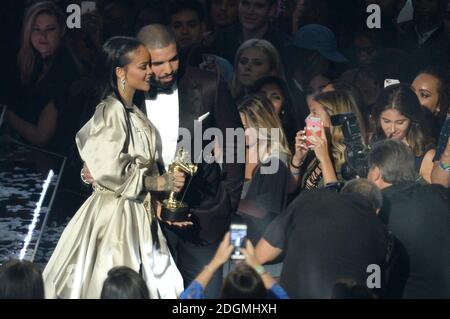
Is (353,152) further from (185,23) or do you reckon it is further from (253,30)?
(185,23)

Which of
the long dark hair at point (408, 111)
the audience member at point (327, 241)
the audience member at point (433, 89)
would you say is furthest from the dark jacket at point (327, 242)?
the audience member at point (433, 89)

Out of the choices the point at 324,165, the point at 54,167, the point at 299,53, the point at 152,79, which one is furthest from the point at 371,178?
the point at 54,167

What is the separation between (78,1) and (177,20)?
0.63 m

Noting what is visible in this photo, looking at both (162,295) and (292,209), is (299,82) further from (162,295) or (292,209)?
(162,295)

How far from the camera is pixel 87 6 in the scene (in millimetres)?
7996

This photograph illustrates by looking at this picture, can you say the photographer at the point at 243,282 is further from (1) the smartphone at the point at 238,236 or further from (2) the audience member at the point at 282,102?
(2) the audience member at the point at 282,102

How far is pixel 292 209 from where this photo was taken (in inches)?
287

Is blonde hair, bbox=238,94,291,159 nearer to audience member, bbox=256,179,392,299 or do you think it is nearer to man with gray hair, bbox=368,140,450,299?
man with gray hair, bbox=368,140,450,299

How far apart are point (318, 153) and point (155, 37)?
1.26 meters

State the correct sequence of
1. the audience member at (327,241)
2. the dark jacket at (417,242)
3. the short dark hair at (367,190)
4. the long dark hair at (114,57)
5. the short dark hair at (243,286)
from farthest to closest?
1. the dark jacket at (417,242)
2. the long dark hair at (114,57)
3. the short dark hair at (367,190)
4. the audience member at (327,241)
5. the short dark hair at (243,286)

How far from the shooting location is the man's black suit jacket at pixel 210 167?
780 centimetres

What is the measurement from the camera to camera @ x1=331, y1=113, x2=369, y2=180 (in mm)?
8008

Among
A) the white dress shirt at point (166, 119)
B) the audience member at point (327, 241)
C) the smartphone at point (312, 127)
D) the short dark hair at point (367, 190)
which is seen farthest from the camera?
the smartphone at point (312, 127)

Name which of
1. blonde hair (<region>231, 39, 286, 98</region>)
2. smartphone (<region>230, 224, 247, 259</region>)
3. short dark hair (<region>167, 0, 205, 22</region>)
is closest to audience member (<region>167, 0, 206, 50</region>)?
short dark hair (<region>167, 0, 205, 22</region>)
